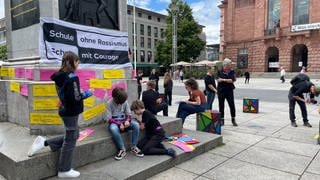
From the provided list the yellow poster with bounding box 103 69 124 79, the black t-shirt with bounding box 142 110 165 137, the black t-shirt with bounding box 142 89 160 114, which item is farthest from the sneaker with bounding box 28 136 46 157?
the black t-shirt with bounding box 142 89 160 114

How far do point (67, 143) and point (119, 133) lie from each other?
1.03 metres

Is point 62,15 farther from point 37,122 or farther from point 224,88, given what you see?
point 224,88

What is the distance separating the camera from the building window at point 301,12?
3903cm

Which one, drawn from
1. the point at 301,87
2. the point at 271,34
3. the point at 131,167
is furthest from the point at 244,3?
the point at 131,167

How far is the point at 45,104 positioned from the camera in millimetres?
4227

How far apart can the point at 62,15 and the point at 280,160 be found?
15.3 feet

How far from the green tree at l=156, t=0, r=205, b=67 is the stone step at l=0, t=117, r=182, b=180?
4219 cm

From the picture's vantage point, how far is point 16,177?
3150 mm

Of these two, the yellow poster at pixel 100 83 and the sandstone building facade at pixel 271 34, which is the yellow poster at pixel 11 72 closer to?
the yellow poster at pixel 100 83

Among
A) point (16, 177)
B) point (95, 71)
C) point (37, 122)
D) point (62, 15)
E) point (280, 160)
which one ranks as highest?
point (62, 15)

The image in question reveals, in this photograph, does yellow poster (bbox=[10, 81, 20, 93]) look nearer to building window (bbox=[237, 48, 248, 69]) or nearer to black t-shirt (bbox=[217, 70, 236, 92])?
black t-shirt (bbox=[217, 70, 236, 92])

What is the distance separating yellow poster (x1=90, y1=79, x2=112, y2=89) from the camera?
16.1 ft

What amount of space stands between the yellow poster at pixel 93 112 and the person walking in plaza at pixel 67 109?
126 centimetres

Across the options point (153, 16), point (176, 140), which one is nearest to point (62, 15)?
point (176, 140)
